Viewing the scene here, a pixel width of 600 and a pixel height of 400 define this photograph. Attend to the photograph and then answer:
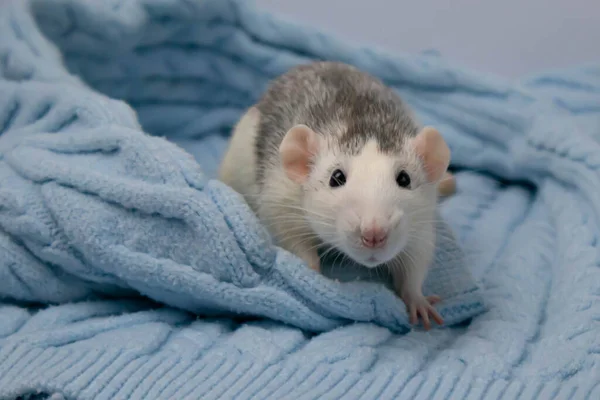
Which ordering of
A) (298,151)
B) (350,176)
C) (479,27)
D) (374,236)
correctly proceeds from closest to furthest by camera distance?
(374,236), (350,176), (298,151), (479,27)

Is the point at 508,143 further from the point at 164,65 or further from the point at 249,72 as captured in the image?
the point at 164,65

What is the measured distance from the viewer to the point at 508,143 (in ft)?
9.64

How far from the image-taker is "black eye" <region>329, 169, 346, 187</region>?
1826 mm

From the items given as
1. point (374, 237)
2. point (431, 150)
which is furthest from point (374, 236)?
point (431, 150)

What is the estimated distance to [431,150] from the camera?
1.87 meters

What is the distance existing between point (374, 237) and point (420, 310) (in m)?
0.40

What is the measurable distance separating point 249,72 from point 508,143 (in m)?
1.11

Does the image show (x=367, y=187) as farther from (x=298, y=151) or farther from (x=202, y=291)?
(x=202, y=291)

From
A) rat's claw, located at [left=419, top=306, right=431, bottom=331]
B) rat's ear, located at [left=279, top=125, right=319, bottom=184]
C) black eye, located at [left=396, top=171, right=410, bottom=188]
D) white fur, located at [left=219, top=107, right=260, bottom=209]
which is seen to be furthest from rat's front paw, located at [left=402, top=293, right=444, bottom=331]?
white fur, located at [left=219, top=107, right=260, bottom=209]

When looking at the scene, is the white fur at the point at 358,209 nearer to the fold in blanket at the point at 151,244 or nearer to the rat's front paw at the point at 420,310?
the rat's front paw at the point at 420,310

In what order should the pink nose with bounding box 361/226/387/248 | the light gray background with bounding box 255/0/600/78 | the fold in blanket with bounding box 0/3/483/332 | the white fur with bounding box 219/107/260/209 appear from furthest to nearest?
the light gray background with bounding box 255/0/600/78 → the white fur with bounding box 219/107/260/209 → the fold in blanket with bounding box 0/3/483/332 → the pink nose with bounding box 361/226/387/248

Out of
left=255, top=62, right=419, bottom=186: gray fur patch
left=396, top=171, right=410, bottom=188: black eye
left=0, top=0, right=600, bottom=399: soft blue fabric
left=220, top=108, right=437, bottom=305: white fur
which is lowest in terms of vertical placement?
left=0, top=0, right=600, bottom=399: soft blue fabric

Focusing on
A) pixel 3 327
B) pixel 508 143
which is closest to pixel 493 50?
pixel 508 143

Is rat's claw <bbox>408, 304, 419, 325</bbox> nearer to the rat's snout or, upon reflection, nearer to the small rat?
the small rat
